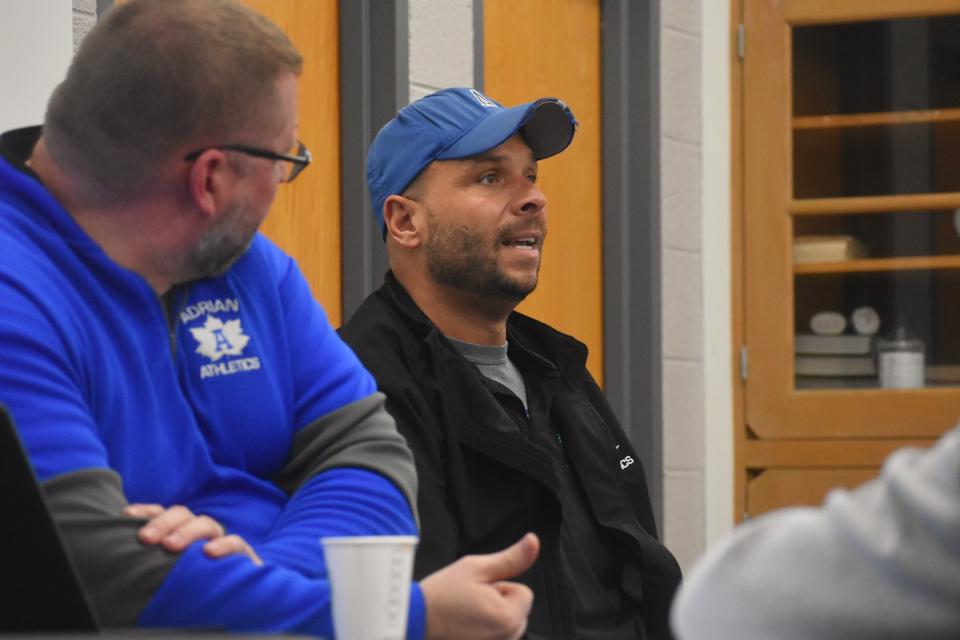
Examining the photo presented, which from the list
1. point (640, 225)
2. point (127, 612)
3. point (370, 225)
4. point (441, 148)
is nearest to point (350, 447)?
point (127, 612)

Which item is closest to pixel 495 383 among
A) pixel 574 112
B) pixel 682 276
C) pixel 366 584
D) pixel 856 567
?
pixel 366 584

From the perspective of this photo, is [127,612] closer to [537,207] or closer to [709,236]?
[537,207]

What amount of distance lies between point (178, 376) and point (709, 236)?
2.96m

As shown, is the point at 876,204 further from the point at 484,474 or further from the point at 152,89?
the point at 152,89

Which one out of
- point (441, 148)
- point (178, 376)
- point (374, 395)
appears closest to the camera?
point (178, 376)

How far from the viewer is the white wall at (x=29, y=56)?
1975mm

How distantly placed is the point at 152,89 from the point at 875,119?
123 inches

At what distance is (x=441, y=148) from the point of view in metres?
2.29

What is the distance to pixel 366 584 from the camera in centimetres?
111

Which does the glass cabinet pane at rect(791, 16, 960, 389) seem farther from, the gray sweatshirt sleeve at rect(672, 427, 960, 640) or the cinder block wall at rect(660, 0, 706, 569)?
the gray sweatshirt sleeve at rect(672, 427, 960, 640)

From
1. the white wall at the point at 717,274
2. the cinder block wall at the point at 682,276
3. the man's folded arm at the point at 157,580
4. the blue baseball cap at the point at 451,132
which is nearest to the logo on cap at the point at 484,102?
the blue baseball cap at the point at 451,132

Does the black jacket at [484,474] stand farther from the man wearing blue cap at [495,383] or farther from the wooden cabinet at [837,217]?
the wooden cabinet at [837,217]

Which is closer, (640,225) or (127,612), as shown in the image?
(127,612)

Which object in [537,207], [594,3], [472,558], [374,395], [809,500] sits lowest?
[809,500]
